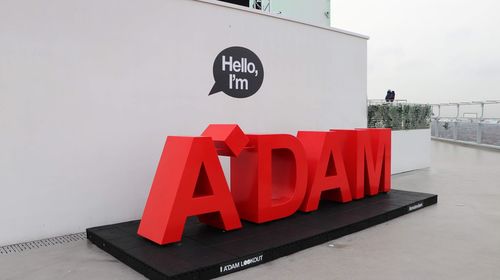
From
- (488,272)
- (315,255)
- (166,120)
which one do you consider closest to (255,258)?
(315,255)

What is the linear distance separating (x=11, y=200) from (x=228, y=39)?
3125 millimetres

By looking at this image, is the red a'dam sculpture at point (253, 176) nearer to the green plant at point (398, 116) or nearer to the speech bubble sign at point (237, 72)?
the speech bubble sign at point (237, 72)

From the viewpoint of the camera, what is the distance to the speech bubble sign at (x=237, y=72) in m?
4.84

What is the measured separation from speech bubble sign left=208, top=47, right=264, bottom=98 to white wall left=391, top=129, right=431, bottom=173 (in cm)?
376

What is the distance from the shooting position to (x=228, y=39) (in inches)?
194

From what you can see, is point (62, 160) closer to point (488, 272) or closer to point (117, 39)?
point (117, 39)

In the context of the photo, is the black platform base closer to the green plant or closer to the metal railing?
the green plant

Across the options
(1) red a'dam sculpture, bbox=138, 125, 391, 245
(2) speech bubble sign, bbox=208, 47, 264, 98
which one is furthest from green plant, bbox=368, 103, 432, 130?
(2) speech bubble sign, bbox=208, 47, 264, 98

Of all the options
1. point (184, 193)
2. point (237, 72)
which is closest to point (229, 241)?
point (184, 193)

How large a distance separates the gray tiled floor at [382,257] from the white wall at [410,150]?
3162mm

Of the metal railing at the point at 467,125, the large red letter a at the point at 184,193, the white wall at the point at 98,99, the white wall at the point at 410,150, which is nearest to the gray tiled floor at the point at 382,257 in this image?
the large red letter a at the point at 184,193

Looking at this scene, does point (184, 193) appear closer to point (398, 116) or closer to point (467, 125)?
point (398, 116)

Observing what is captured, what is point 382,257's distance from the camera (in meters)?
3.07

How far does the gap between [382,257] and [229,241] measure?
Answer: 4.29 ft
